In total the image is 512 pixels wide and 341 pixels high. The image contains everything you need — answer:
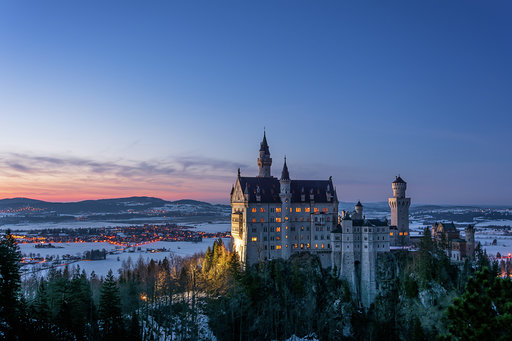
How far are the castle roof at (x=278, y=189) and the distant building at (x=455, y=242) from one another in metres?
27.4

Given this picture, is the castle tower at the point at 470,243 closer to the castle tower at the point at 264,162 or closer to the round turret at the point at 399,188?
the round turret at the point at 399,188

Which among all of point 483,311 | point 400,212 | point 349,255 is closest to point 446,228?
point 400,212

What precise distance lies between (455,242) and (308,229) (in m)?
35.7

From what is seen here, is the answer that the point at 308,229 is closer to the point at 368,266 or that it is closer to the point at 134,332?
the point at 368,266

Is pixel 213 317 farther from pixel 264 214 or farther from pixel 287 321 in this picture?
pixel 264 214

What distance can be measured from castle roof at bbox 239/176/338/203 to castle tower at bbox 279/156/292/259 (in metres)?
2.22

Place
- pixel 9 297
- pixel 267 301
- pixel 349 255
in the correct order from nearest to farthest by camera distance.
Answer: pixel 9 297 → pixel 267 301 → pixel 349 255

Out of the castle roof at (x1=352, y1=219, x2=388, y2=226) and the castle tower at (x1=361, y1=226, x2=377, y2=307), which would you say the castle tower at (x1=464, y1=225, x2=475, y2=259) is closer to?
the castle roof at (x1=352, y1=219, x2=388, y2=226)

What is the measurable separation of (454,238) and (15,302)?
3672 inches

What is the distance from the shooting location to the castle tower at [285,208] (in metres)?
93.4

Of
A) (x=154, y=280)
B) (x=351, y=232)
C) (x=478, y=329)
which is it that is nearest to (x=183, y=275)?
(x=154, y=280)

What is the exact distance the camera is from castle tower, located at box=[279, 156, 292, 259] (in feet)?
307

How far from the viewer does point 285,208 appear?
94938mm

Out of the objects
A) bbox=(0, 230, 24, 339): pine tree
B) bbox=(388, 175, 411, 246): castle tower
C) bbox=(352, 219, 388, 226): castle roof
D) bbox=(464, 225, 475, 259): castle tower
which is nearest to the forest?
bbox=(464, 225, 475, 259): castle tower
